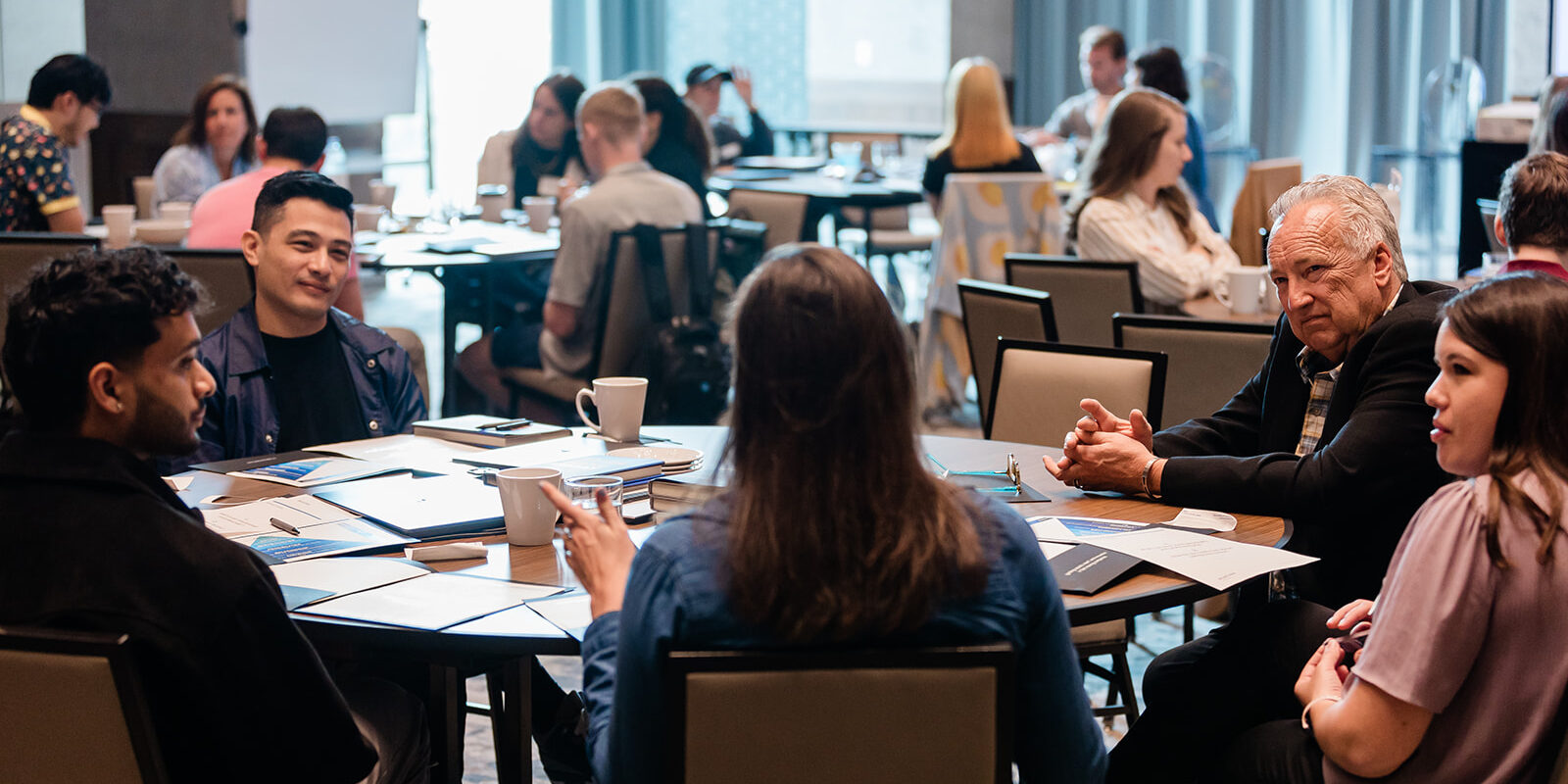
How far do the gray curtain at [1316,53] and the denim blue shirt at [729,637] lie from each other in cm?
955

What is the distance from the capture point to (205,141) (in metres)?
5.72

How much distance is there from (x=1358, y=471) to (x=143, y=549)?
A: 162cm

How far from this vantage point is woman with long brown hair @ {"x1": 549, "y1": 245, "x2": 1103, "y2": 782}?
1232 mm

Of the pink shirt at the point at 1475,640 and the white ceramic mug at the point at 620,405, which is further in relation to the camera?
the white ceramic mug at the point at 620,405

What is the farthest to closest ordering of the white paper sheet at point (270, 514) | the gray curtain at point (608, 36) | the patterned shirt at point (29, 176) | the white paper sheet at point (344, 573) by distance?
1. the gray curtain at point (608, 36)
2. the patterned shirt at point (29, 176)
3. the white paper sheet at point (270, 514)
4. the white paper sheet at point (344, 573)

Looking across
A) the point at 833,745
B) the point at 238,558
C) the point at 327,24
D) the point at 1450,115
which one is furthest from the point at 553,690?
the point at 1450,115

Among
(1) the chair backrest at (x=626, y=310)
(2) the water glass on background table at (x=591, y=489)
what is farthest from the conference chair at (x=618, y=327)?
(2) the water glass on background table at (x=591, y=489)

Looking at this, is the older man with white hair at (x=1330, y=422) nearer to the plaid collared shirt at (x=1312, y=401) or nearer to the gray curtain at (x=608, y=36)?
the plaid collared shirt at (x=1312, y=401)

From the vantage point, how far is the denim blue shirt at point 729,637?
1.25 m

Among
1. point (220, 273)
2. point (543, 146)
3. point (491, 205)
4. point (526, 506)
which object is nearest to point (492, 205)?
point (491, 205)

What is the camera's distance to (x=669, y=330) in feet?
15.1

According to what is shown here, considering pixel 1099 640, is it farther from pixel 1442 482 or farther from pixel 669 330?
pixel 669 330

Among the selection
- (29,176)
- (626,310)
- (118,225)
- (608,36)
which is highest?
(608,36)

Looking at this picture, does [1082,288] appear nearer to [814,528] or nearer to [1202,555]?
[1202,555]
